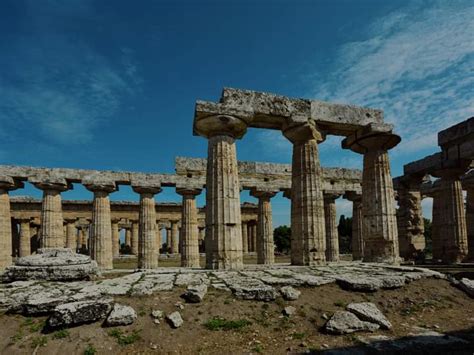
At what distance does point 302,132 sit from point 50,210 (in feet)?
56.7

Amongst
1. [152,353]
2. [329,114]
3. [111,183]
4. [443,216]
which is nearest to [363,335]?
[152,353]

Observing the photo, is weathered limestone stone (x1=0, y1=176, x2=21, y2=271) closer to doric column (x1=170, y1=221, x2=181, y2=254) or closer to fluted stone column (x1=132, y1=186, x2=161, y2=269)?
fluted stone column (x1=132, y1=186, x2=161, y2=269)

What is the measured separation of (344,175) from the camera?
87.2 feet

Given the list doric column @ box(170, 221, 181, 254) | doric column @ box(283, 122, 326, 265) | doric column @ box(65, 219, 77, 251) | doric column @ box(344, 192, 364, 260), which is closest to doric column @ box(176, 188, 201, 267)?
doric column @ box(283, 122, 326, 265)

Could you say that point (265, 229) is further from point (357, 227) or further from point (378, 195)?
point (378, 195)

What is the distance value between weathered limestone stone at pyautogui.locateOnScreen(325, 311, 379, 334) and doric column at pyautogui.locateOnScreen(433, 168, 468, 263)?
1632 centimetres

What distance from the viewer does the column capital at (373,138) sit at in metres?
14.6

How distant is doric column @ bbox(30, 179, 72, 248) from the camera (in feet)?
70.0

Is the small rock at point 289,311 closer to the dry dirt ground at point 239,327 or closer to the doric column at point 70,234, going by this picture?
the dry dirt ground at point 239,327

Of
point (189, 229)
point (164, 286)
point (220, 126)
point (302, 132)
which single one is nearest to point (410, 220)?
point (302, 132)

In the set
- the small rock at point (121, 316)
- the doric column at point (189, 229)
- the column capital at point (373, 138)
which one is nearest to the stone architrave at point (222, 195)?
the small rock at point (121, 316)

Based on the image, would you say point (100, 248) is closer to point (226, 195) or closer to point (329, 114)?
point (226, 195)

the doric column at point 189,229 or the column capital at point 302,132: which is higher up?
the column capital at point 302,132

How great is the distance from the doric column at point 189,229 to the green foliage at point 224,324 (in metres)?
16.6
